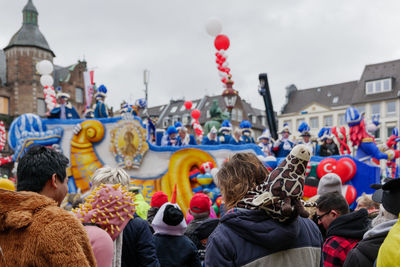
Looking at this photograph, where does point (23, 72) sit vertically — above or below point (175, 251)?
above

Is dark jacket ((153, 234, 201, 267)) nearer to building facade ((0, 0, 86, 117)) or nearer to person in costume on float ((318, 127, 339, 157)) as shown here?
person in costume on float ((318, 127, 339, 157))

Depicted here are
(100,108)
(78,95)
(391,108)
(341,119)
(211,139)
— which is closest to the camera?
(211,139)

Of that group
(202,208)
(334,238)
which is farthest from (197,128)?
(334,238)

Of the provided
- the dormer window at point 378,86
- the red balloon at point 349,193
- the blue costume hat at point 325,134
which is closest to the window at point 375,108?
the dormer window at point 378,86

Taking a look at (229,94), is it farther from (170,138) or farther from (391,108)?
(391,108)

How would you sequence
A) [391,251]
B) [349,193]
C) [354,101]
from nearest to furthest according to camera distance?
[391,251]
[349,193]
[354,101]

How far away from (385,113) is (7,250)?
117ft

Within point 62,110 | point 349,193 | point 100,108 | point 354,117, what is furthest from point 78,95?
point 349,193

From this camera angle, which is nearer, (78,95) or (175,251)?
(175,251)

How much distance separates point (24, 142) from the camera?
11859 mm

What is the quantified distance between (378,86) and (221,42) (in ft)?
86.7

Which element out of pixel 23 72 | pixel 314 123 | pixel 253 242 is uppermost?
pixel 23 72

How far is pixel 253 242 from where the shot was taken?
185cm

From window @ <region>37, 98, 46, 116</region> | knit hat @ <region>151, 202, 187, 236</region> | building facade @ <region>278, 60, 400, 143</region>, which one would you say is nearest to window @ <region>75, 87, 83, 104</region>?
window @ <region>37, 98, 46, 116</region>
